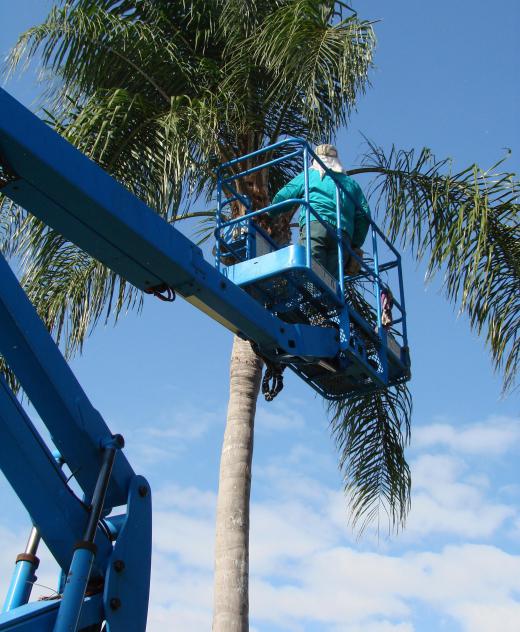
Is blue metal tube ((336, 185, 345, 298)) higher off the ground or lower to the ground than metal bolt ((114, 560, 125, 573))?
higher

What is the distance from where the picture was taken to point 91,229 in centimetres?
468

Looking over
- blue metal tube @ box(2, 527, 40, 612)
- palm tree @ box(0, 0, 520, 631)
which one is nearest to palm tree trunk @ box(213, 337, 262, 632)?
palm tree @ box(0, 0, 520, 631)

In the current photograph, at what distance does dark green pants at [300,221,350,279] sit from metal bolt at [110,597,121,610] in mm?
2956

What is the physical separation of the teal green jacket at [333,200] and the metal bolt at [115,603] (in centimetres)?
334

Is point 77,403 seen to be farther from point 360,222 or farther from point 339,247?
point 360,222

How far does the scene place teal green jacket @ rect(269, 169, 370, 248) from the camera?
664cm

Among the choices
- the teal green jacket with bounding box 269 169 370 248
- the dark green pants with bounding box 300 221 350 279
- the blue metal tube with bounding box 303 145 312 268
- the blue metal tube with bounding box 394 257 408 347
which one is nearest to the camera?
the blue metal tube with bounding box 303 145 312 268

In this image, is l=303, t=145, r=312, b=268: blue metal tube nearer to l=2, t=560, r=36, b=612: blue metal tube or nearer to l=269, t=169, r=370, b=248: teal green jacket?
l=269, t=169, r=370, b=248: teal green jacket

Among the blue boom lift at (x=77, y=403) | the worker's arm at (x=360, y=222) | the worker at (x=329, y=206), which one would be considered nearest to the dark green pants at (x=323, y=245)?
the worker at (x=329, y=206)

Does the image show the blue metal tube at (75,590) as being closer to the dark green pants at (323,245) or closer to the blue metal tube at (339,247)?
the blue metal tube at (339,247)

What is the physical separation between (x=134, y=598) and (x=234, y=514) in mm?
3472

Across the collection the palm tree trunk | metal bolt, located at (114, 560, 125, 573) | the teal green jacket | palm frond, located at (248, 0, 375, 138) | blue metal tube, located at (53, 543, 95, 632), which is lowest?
blue metal tube, located at (53, 543, 95, 632)

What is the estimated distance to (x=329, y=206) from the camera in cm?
665

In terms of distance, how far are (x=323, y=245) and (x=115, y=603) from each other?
311 cm
